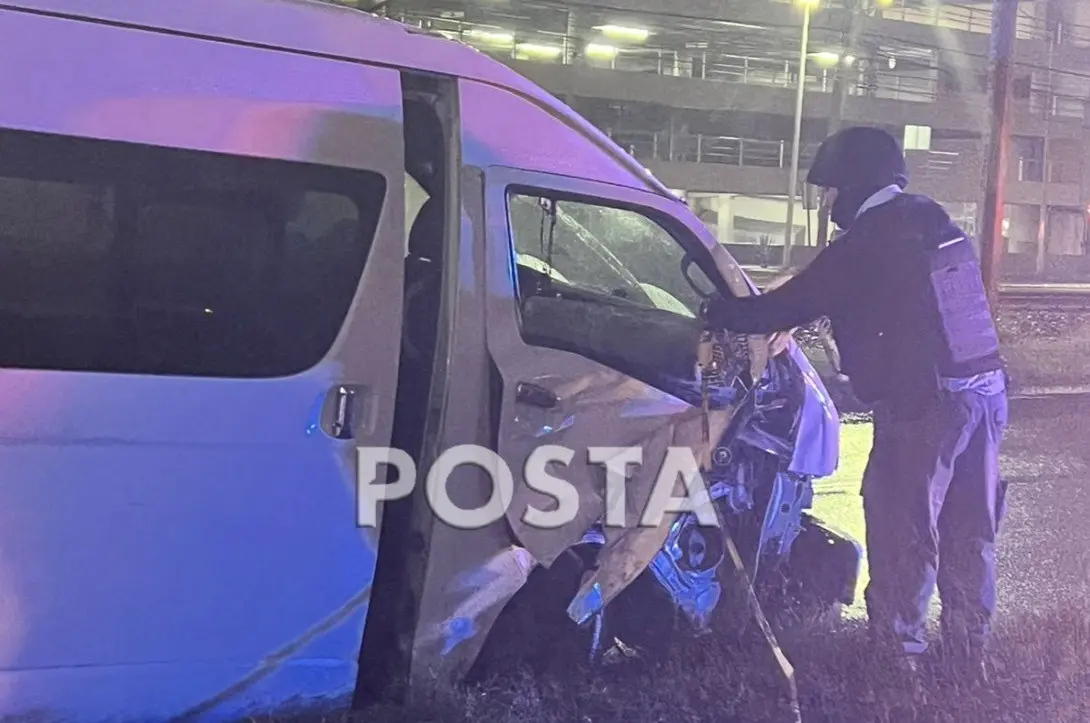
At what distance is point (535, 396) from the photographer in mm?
3033

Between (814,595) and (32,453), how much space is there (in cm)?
288

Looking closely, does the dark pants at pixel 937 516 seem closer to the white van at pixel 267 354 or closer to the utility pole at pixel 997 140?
the white van at pixel 267 354

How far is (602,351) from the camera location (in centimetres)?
339

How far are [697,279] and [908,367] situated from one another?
0.79 metres

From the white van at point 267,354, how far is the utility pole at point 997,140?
8.54m

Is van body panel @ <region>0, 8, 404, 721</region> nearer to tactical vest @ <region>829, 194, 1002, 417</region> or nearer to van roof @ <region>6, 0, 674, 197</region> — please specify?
van roof @ <region>6, 0, 674, 197</region>

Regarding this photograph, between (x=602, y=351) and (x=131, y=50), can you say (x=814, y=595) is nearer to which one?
(x=602, y=351)

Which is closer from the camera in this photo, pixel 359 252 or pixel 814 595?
pixel 359 252

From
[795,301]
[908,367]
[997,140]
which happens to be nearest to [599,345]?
[795,301]

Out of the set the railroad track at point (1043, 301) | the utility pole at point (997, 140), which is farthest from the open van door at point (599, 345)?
the railroad track at point (1043, 301)

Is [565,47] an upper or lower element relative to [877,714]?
upper

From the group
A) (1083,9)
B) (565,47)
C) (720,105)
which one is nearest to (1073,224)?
(1083,9)

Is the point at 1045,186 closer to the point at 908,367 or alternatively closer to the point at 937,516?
the point at 937,516

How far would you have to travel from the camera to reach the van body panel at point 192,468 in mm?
2451
